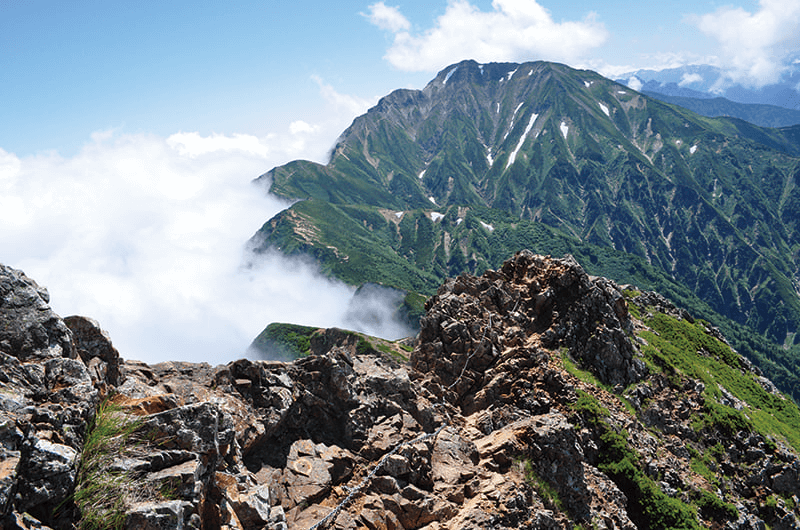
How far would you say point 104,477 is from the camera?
40.4 feet

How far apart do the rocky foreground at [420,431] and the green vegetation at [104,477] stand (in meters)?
0.04

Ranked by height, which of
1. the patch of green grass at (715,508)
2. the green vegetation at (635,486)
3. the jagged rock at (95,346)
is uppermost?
the jagged rock at (95,346)

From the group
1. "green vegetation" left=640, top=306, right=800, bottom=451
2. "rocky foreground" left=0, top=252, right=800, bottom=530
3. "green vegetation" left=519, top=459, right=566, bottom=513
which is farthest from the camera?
"green vegetation" left=640, top=306, right=800, bottom=451

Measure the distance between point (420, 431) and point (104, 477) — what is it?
1565 cm

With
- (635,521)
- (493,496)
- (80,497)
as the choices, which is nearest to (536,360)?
(635,521)

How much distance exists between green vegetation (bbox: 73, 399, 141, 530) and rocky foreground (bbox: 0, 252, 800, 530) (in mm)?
44

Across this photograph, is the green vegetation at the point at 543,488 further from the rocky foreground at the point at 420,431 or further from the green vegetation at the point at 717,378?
the green vegetation at the point at 717,378

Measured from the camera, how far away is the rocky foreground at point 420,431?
1291 centimetres

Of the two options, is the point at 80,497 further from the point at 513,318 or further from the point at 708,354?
the point at 708,354

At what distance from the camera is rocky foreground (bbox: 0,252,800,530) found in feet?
42.3

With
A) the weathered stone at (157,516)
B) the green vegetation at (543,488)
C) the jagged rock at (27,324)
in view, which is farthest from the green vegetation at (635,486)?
the jagged rock at (27,324)

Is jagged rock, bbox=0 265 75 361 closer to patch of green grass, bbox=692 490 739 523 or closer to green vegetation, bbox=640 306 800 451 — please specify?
patch of green grass, bbox=692 490 739 523

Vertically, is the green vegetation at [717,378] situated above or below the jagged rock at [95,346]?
below

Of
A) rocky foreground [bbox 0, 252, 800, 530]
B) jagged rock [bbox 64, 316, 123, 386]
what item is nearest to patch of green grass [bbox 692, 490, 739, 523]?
rocky foreground [bbox 0, 252, 800, 530]
